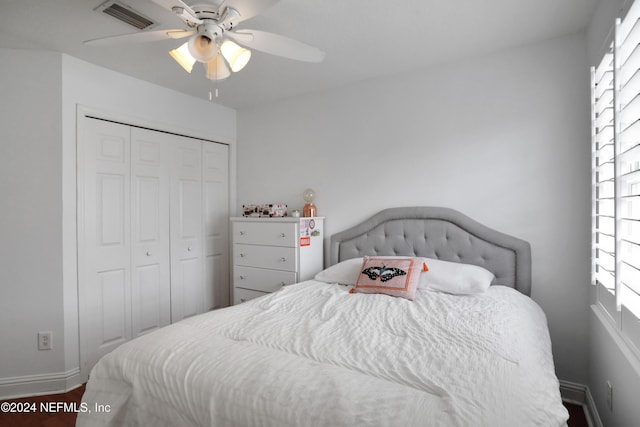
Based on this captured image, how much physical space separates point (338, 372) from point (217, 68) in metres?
1.64

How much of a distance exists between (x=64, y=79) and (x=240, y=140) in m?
1.66

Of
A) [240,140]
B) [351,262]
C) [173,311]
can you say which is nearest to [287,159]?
[240,140]

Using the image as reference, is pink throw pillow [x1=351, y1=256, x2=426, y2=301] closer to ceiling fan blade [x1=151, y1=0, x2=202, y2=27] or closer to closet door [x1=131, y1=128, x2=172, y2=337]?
ceiling fan blade [x1=151, y1=0, x2=202, y2=27]

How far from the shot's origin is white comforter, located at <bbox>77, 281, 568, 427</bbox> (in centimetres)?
98

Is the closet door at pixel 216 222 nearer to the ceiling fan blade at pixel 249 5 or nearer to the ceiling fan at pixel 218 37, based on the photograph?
the ceiling fan at pixel 218 37

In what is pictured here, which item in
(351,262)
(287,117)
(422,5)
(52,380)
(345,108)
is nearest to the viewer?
(422,5)

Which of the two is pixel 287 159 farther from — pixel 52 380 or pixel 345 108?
pixel 52 380

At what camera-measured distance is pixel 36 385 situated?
2.37m

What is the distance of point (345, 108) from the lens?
309 cm

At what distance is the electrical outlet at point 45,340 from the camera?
240cm

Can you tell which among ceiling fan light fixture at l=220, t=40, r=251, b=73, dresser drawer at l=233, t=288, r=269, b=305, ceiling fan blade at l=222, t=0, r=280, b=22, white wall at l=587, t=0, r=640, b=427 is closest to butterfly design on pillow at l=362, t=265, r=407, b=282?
white wall at l=587, t=0, r=640, b=427

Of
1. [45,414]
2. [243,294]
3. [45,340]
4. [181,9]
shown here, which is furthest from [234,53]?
[45,414]

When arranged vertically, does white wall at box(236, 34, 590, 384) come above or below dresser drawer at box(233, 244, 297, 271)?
above

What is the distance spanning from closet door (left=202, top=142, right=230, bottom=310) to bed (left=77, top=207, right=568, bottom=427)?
166cm
